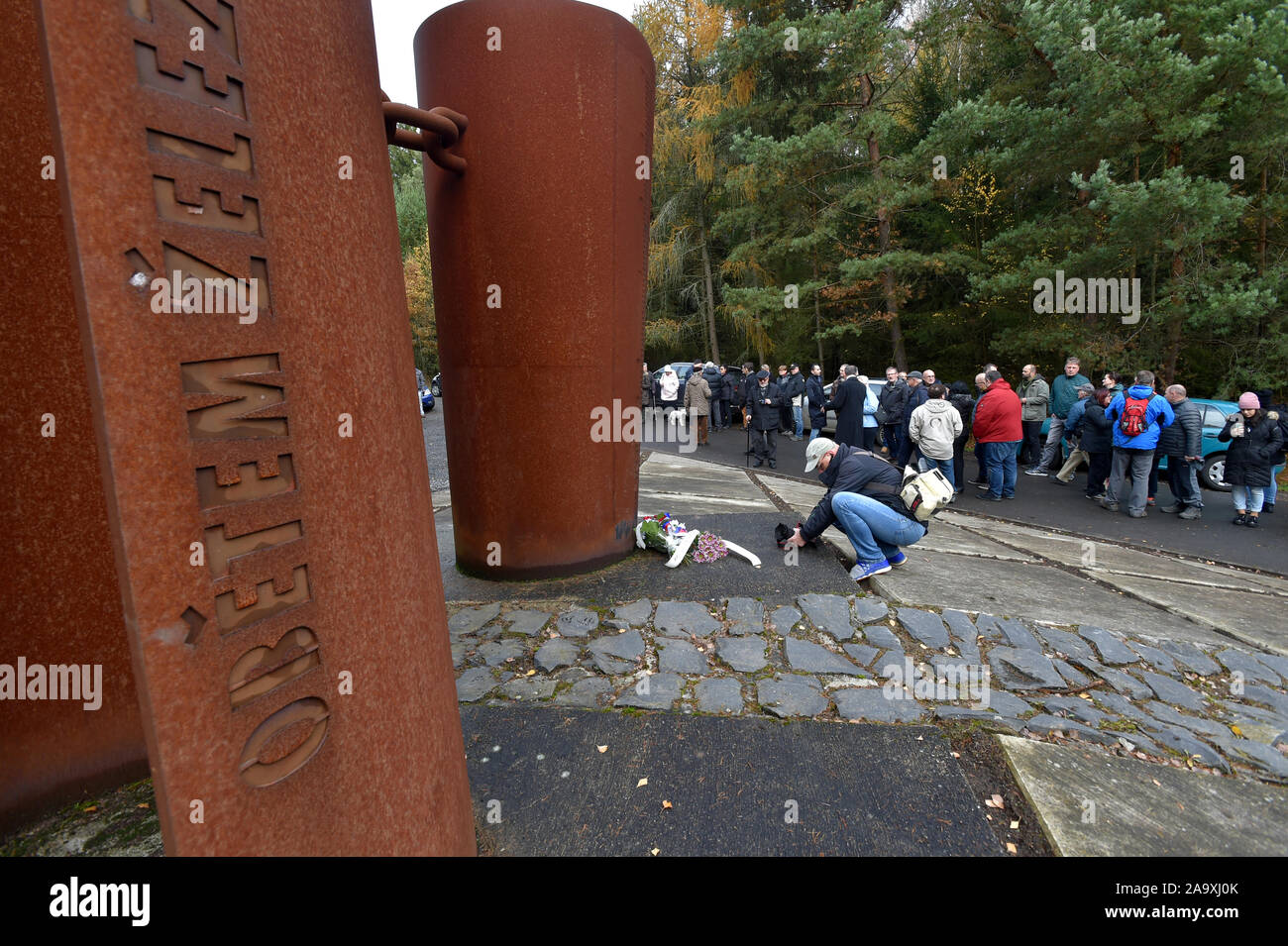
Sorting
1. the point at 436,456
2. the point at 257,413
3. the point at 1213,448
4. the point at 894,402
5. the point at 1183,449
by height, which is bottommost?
the point at 1213,448

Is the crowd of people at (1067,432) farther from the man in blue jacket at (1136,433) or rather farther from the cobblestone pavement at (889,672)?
the cobblestone pavement at (889,672)

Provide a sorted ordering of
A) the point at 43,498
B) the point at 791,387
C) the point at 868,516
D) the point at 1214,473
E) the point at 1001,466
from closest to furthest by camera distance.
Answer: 1. the point at 43,498
2. the point at 868,516
3. the point at 1001,466
4. the point at 1214,473
5. the point at 791,387

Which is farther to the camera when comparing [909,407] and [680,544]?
[909,407]

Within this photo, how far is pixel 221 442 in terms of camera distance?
4.09 ft

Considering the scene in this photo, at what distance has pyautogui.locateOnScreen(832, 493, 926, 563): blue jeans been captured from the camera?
4922mm

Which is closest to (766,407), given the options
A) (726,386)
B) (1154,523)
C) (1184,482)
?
(726,386)

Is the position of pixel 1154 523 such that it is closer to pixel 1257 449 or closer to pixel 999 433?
pixel 1257 449

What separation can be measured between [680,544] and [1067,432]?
29.5ft

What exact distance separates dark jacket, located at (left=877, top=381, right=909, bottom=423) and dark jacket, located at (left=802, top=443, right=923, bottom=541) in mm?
6518

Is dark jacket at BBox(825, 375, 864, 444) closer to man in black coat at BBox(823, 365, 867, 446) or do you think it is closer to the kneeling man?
man in black coat at BBox(823, 365, 867, 446)

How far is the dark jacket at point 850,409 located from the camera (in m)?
10.9

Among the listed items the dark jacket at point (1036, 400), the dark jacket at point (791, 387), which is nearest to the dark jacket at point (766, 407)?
the dark jacket at point (791, 387)

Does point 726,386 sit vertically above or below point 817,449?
above
